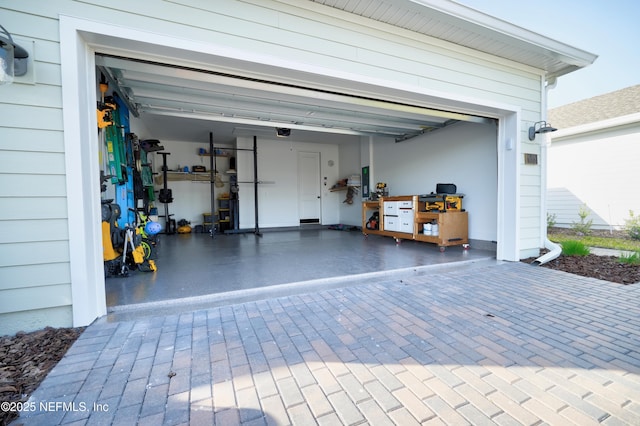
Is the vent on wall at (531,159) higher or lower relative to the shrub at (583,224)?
higher

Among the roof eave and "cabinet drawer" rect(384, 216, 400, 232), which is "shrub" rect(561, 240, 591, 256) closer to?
the roof eave

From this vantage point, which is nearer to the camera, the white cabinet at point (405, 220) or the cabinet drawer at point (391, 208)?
the white cabinet at point (405, 220)

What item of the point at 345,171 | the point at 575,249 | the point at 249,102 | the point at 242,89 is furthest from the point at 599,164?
the point at 242,89

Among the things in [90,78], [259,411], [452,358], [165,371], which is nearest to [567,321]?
[452,358]

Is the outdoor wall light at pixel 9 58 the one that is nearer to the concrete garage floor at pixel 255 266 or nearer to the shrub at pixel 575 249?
the concrete garage floor at pixel 255 266

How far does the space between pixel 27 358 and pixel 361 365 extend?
76.8 inches

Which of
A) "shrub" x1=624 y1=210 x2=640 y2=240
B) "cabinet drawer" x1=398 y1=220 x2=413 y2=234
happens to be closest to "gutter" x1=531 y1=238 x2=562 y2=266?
"cabinet drawer" x1=398 y1=220 x2=413 y2=234

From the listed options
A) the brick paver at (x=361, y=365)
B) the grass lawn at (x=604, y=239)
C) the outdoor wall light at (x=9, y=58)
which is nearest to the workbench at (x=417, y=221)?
the grass lawn at (x=604, y=239)

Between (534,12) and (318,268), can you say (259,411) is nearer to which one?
(318,268)

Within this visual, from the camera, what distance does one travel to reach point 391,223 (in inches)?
230

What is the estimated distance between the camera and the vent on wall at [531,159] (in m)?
3.89

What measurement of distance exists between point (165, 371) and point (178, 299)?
Answer: 3.46 feet

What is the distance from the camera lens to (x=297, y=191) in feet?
28.5

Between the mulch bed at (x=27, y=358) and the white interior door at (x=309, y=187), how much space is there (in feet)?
23.3
